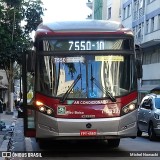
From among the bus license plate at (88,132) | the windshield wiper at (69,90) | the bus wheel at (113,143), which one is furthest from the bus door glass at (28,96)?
the bus wheel at (113,143)

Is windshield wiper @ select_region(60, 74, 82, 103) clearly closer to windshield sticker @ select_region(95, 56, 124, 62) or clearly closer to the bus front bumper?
the bus front bumper

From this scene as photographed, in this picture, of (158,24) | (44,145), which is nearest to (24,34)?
(158,24)

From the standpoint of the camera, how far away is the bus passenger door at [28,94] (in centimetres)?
1147

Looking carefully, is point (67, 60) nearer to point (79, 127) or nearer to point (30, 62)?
point (30, 62)

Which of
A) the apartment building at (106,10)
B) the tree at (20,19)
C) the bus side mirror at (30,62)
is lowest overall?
the bus side mirror at (30,62)

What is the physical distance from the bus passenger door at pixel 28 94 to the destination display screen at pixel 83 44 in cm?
53

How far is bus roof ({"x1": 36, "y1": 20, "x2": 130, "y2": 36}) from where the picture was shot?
1180cm

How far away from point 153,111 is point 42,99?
7328 mm

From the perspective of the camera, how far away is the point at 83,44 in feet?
38.3

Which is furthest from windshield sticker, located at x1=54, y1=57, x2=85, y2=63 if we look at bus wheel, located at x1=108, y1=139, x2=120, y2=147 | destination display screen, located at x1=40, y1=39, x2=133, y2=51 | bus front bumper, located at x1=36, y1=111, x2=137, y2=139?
bus wheel, located at x1=108, y1=139, x2=120, y2=147

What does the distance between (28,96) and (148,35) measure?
120 feet

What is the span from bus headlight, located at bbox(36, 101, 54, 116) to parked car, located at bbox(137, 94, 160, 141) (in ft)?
22.4

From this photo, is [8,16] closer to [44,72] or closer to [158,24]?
[158,24]

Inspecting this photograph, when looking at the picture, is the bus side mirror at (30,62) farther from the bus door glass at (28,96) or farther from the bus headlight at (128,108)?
the bus headlight at (128,108)
